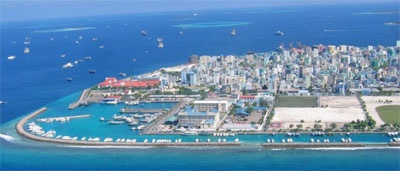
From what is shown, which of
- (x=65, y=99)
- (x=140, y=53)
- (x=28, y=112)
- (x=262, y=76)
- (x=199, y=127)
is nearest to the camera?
(x=199, y=127)

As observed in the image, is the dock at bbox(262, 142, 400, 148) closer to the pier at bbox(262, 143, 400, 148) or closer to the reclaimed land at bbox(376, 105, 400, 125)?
the pier at bbox(262, 143, 400, 148)

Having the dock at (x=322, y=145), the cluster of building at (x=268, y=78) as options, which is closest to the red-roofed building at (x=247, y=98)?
the cluster of building at (x=268, y=78)

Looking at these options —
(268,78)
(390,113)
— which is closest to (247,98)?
(268,78)

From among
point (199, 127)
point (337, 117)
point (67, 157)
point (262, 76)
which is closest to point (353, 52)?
point (262, 76)

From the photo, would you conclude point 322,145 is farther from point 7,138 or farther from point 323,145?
point 7,138

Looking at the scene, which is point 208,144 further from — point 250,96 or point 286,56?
point 286,56

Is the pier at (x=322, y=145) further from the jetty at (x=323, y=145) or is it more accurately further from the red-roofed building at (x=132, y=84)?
the red-roofed building at (x=132, y=84)
